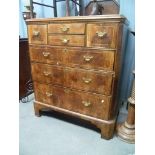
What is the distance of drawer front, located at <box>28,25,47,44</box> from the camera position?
1615mm

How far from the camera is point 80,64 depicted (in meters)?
1.51

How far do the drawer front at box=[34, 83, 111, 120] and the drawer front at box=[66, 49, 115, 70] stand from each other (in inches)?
10.7

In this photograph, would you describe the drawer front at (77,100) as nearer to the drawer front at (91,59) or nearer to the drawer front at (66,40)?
the drawer front at (91,59)

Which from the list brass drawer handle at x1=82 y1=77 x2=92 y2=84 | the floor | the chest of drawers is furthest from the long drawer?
the floor

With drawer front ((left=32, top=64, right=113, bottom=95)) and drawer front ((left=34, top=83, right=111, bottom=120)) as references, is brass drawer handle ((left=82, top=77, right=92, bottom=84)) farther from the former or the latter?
drawer front ((left=34, top=83, right=111, bottom=120))

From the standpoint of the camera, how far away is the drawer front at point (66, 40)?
1440 mm

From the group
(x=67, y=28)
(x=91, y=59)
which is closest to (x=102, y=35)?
(x=91, y=59)

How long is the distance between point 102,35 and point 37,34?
0.68 meters

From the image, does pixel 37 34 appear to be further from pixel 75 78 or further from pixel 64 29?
pixel 75 78

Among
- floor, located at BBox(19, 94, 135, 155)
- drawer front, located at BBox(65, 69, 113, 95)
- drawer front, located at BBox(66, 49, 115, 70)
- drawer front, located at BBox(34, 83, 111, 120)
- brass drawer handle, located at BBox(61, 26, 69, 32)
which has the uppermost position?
brass drawer handle, located at BBox(61, 26, 69, 32)

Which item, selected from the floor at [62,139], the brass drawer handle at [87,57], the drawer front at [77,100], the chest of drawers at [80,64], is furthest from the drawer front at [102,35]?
the floor at [62,139]

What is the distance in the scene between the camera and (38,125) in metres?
1.81
